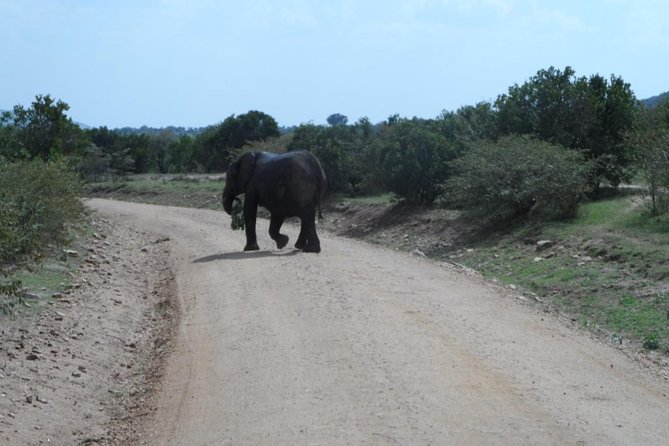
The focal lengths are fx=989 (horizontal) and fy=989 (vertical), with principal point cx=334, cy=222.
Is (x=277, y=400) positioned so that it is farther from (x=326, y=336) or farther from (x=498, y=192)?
(x=498, y=192)

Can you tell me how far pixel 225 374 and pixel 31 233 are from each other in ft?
19.9

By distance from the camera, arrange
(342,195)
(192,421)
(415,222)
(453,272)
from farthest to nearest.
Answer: (342,195) < (415,222) < (453,272) < (192,421)

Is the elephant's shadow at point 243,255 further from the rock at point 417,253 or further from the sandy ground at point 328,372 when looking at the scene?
the rock at point 417,253

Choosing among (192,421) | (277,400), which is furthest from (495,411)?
(192,421)

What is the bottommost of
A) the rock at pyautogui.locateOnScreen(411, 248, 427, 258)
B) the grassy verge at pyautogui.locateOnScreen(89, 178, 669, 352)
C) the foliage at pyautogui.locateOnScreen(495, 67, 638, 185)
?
the rock at pyautogui.locateOnScreen(411, 248, 427, 258)

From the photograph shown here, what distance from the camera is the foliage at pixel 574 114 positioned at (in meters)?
29.1

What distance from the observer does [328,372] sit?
10.1 meters

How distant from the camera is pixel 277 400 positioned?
30.1 ft

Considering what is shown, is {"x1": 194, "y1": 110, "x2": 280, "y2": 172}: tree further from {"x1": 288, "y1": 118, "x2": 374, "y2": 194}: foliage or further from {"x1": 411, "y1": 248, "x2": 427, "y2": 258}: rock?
{"x1": 411, "y1": 248, "x2": 427, "y2": 258}: rock

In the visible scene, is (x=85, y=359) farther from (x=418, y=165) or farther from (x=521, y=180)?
(x=418, y=165)

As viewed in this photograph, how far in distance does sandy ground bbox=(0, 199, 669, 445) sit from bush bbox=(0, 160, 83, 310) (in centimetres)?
130

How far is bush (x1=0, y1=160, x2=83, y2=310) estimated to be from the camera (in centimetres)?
1562

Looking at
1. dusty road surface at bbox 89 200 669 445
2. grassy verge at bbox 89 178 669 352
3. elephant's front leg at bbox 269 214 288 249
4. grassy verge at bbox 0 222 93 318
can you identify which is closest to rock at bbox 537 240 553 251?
grassy verge at bbox 89 178 669 352

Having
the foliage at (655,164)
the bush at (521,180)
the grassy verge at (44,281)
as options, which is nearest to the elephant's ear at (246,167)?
the grassy verge at (44,281)
